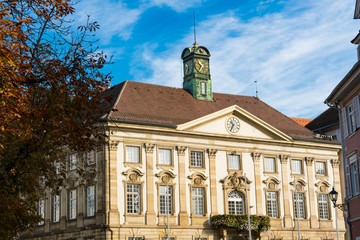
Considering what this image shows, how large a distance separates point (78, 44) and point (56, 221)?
36.3 m

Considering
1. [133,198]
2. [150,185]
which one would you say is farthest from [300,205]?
[133,198]

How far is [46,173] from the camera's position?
1852 cm

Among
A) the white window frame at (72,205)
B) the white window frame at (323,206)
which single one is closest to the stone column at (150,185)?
the white window frame at (72,205)

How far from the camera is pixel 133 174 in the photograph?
47.8 meters

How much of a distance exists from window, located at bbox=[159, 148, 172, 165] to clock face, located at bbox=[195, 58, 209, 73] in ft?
30.0

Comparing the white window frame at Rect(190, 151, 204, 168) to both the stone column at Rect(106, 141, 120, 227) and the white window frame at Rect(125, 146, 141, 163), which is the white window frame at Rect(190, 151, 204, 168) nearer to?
the white window frame at Rect(125, 146, 141, 163)

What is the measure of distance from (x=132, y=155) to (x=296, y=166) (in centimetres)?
1560

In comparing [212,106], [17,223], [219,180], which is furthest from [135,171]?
[17,223]

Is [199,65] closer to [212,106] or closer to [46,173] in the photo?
[212,106]

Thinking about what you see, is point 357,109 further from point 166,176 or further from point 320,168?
point 320,168

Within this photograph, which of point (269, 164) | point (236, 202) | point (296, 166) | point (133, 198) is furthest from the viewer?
point (296, 166)

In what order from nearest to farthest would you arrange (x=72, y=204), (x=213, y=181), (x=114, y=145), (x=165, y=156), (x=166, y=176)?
(x=114, y=145)
(x=166, y=176)
(x=72, y=204)
(x=165, y=156)
(x=213, y=181)

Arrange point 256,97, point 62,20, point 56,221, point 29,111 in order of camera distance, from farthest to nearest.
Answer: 1. point 256,97
2. point 56,221
3. point 62,20
4. point 29,111

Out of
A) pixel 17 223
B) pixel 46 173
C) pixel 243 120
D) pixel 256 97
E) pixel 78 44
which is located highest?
pixel 256 97
